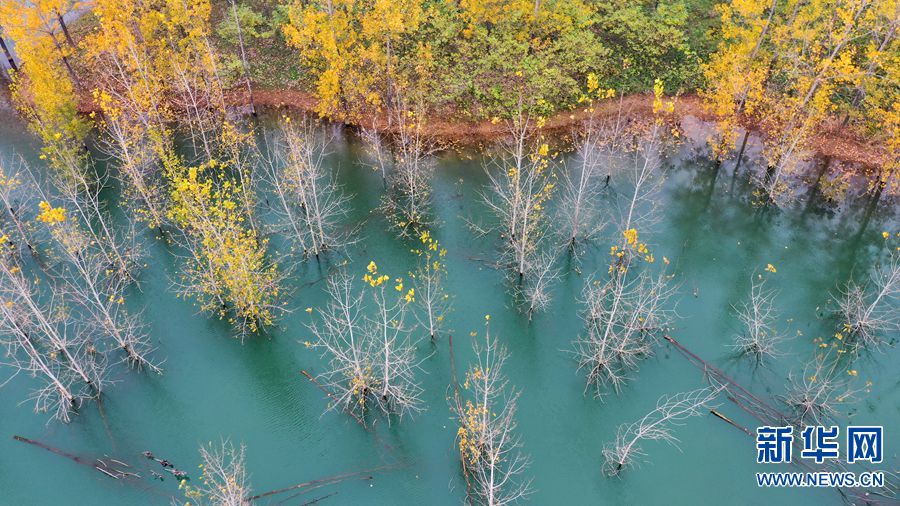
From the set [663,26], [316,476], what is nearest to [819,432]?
[316,476]

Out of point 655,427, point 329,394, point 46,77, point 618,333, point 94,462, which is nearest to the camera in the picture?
point 94,462

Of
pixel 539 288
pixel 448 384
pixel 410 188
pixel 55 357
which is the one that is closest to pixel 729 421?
pixel 539 288

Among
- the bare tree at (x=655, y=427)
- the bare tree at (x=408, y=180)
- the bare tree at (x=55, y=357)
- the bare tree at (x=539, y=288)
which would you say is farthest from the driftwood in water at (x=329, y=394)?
the bare tree at (x=655, y=427)

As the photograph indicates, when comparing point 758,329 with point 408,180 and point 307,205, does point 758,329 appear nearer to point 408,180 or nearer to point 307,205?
point 408,180

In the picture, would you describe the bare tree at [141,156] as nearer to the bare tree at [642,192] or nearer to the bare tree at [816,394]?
the bare tree at [642,192]

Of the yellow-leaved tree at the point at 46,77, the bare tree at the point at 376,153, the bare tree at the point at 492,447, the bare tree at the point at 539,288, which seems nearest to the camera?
the bare tree at the point at 492,447

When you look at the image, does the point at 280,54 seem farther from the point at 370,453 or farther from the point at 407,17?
the point at 370,453

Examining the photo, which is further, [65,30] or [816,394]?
[65,30]
